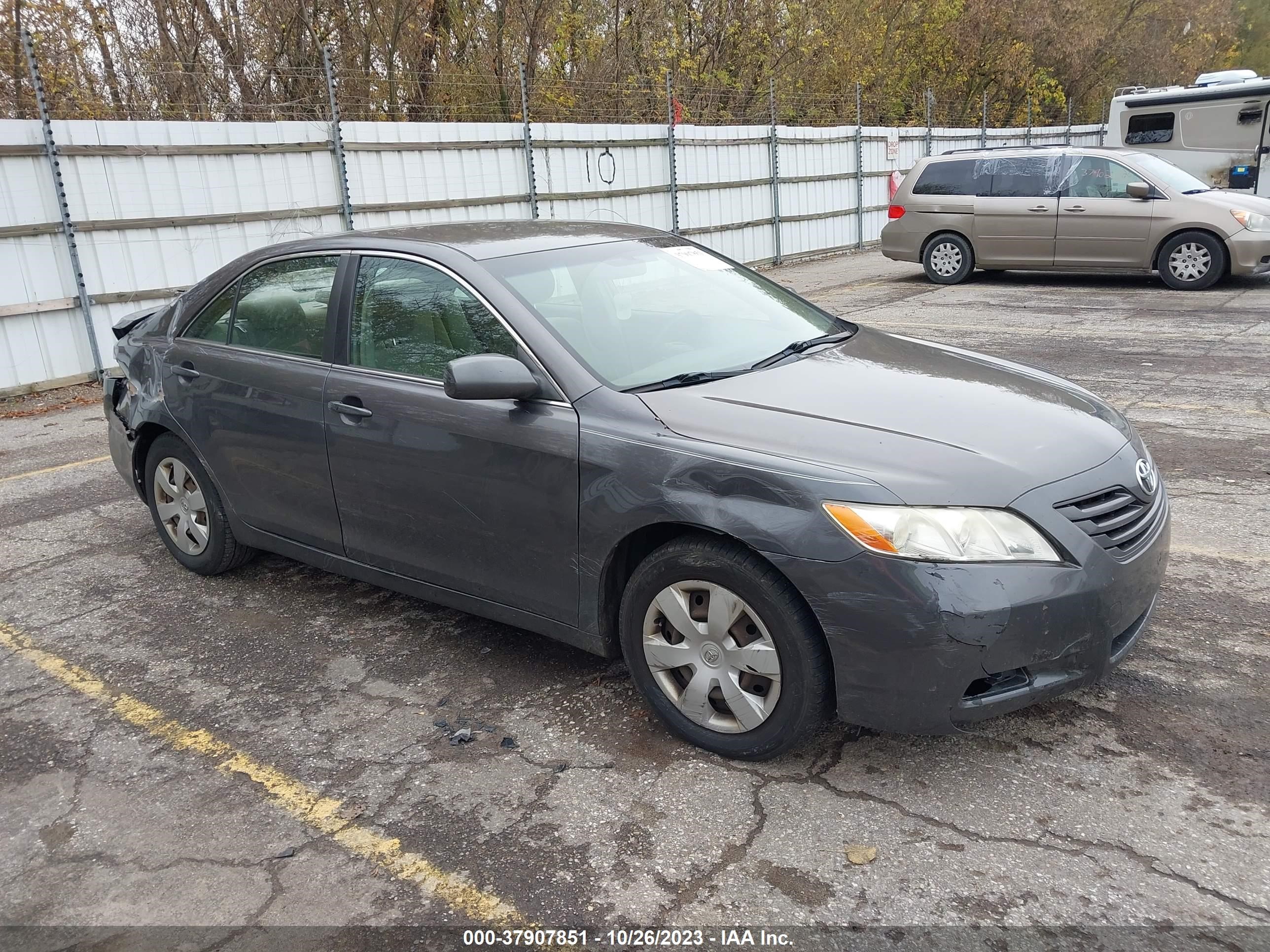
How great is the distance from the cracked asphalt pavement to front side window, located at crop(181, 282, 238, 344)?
1155mm

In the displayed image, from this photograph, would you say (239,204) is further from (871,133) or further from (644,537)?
(871,133)

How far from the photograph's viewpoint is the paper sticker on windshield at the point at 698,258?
4.42 meters

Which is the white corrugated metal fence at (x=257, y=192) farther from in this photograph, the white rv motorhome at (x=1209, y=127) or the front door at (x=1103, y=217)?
the white rv motorhome at (x=1209, y=127)

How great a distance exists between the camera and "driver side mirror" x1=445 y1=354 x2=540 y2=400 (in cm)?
334

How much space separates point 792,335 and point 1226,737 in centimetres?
202

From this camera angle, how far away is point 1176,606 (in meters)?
4.09

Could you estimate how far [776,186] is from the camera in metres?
17.0

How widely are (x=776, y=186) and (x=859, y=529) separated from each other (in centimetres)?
1510

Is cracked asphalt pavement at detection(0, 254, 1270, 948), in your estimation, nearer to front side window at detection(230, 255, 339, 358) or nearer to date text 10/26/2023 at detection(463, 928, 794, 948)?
date text 10/26/2023 at detection(463, 928, 794, 948)

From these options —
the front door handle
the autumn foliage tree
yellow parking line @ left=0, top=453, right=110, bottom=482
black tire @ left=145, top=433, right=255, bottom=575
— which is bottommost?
yellow parking line @ left=0, top=453, right=110, bottom=482

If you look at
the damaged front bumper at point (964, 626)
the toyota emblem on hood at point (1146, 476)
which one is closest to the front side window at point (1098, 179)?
the toyota emblem on hood at point (1146, 476)

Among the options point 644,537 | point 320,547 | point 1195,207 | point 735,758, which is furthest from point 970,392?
point 1195,207

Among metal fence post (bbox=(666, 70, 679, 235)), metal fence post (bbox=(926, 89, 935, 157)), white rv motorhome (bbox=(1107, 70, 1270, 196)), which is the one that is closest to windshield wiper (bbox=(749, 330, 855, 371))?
metal fence post (bbox=(666, 70, 679, 235))

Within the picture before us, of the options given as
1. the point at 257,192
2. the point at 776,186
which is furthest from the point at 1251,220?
the point at 257,192
